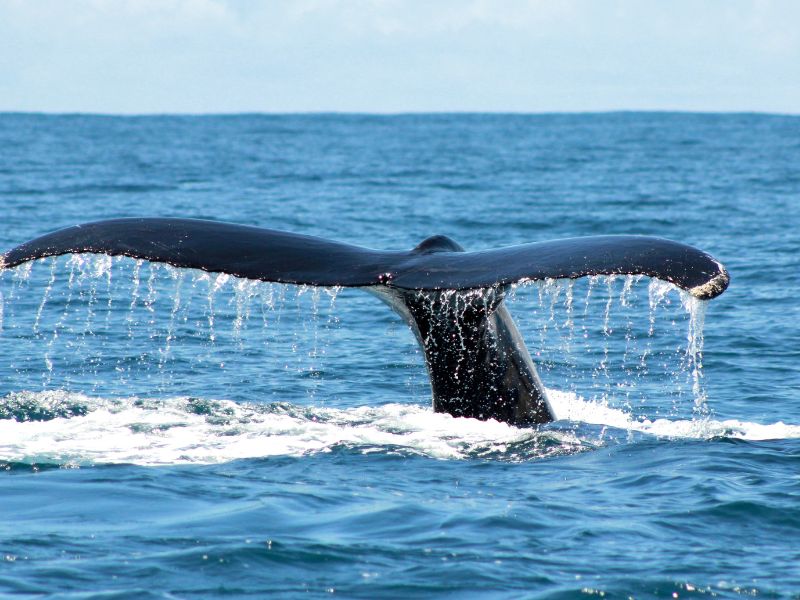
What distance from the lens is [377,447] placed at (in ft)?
26.2

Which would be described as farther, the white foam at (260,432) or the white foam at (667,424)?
the white foam at (667,424)

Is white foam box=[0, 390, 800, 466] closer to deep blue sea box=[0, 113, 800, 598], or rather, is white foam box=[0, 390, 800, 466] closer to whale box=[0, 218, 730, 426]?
deep blue sea box=[0, 113, 800, 598]

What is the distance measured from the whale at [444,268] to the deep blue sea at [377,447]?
0.52 ft

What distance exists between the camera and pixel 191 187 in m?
32.8

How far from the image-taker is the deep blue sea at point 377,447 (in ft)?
19.1

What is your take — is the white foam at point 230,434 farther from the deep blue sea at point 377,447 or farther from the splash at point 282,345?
the splash at point 282,345

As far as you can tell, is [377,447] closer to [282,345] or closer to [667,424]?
[667,424]

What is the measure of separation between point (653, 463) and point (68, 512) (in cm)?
326

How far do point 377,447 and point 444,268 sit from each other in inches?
54.3

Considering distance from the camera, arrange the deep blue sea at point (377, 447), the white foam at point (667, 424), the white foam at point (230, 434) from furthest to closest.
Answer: the white foam at point (667, 424) → the white foam at point (230, 434) → the deep blue sea at point (377, 447)

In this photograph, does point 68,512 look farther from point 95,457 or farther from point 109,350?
point 109,350

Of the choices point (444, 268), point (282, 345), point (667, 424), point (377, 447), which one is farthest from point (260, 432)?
point (282, 345)

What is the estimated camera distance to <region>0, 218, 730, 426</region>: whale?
6562 millimetres

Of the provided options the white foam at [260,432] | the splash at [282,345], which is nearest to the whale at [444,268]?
the splash at [282,345]
